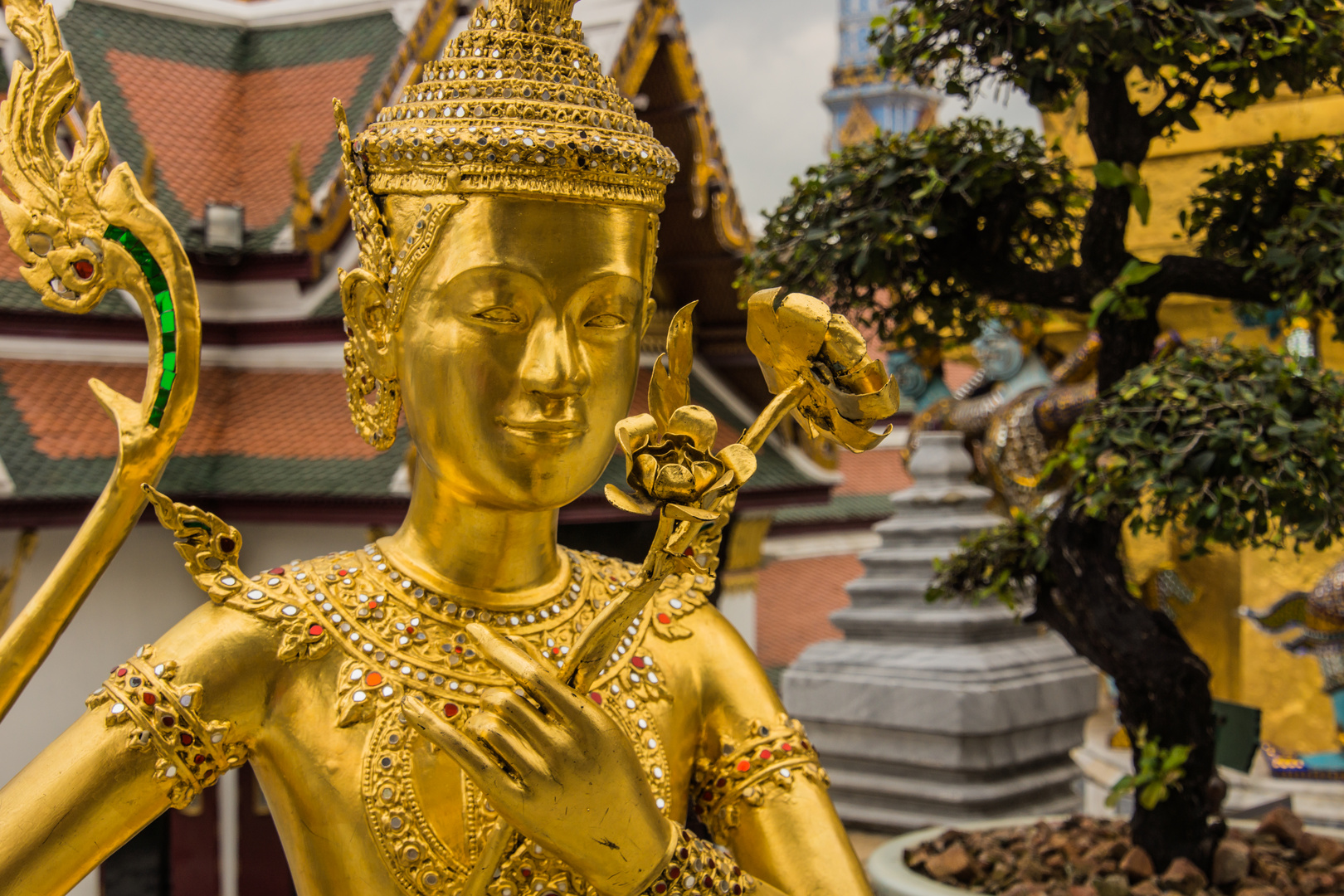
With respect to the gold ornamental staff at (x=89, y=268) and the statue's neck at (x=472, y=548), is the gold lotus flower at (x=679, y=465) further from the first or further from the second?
the gold ornamental staff at (x=89, y=268)

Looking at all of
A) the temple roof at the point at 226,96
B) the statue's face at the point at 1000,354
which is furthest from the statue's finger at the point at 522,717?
the statue's face at the point at 1000,354

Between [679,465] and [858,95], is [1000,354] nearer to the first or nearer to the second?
[679,465]

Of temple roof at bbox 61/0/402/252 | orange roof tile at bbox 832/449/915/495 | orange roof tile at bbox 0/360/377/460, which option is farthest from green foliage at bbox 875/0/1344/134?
orange roof tile at bbox 832/449/915/495

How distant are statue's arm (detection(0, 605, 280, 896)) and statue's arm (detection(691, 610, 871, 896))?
60 centimetres

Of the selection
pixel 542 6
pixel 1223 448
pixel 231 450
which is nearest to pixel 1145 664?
pixel 1223 448

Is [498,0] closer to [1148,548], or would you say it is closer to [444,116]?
[444,116]

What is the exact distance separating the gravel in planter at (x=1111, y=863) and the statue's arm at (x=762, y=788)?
1599mm

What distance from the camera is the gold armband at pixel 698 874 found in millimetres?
1675

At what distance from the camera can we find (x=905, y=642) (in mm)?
6141

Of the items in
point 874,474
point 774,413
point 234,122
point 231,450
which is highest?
point 774,413

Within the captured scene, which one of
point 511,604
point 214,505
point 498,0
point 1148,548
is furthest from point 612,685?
point 1148,548

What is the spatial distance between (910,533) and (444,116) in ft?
16.2

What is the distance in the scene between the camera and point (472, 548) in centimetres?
181

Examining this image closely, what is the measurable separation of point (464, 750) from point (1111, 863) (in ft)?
8.14
